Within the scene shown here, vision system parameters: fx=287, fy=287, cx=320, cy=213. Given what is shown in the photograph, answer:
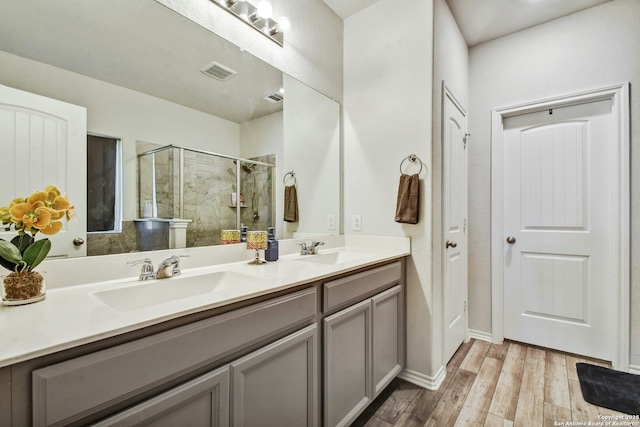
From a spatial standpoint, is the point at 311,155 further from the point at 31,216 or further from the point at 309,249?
the point at 31,216

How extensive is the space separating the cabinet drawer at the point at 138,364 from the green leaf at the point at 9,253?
410 millimetres

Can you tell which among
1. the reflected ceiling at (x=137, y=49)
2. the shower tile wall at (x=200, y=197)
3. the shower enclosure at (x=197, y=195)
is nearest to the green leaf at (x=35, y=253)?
the shower tile wall at (x=200, y=197)

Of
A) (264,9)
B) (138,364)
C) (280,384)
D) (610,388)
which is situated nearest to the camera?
(138,364)

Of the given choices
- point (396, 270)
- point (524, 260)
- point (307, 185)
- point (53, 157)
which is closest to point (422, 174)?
point (396, 270)

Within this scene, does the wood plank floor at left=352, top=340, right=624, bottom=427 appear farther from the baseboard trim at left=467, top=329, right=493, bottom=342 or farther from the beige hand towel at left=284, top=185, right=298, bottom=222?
the beige hand towel at left=284, top=185, right=298, bottom=222

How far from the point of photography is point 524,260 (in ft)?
7.84

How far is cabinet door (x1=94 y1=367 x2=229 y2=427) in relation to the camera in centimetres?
67

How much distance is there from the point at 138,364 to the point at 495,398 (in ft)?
6.38

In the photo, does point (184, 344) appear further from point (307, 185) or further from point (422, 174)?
point (422, 174)

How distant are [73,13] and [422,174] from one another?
1.80 m

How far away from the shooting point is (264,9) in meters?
1.55

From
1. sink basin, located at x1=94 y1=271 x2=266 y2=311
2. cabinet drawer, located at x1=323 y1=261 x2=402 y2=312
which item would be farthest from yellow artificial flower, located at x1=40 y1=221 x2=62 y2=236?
cabinet drawer, located at x1=323 y1=261 x2=402 y2=312

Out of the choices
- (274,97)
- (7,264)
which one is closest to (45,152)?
(7,264)

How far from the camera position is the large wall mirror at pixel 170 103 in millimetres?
990
